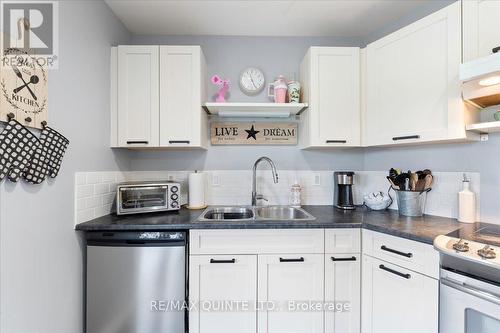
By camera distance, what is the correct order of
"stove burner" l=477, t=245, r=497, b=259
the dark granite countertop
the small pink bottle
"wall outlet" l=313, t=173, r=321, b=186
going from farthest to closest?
"wall outlet" l=313, t=173, r=321, b=186 → the small pink bottle → the dark granite countertop → "stove burner" l=477, t=245, r=497, b=259

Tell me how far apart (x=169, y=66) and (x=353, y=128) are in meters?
1.53

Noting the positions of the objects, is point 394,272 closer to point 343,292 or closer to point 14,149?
point 343,292

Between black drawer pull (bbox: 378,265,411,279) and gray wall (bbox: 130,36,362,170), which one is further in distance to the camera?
gray wall (bbox: 130,36,362,170)

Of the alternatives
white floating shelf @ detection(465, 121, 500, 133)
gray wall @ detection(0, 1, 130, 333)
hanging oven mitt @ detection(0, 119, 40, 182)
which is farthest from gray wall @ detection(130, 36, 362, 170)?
hanging oven mitt @ detection(0, 119, 40, 182)

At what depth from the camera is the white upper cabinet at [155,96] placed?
1.74m

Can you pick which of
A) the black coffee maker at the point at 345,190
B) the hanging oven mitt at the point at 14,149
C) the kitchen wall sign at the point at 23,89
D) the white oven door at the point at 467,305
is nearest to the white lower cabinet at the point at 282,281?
the white oven door at the point at 467,305

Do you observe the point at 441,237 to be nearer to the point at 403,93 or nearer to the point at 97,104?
the point at 403,93

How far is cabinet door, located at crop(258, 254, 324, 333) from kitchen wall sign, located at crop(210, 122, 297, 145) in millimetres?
1033

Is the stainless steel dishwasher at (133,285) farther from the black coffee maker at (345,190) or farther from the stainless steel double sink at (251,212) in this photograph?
the black coffee maker at (345,190)

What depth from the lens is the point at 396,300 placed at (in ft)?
4.20

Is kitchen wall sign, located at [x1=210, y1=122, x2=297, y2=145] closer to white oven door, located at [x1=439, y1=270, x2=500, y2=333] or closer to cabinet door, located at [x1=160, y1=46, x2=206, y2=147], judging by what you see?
cabinet door, located at [x1=160, y1=46, x2=206, y2=147]

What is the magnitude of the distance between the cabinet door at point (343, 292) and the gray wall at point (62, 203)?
1562 mm

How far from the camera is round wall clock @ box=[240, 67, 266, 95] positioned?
205cm

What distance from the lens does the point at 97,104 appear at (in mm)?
1575
